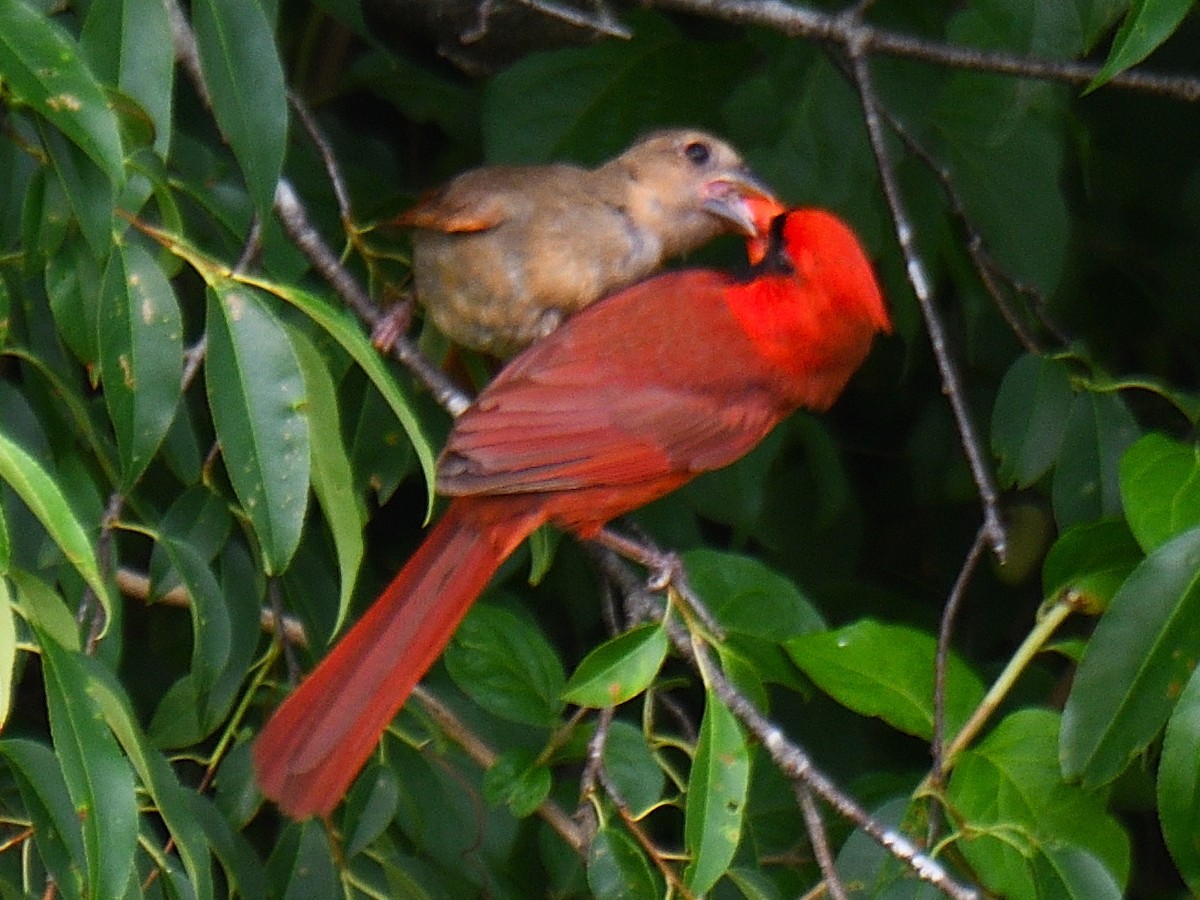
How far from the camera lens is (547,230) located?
3027 millimetres

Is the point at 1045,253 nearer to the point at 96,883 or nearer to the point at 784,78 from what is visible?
the point at 784,78

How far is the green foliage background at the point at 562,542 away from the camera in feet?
5.89

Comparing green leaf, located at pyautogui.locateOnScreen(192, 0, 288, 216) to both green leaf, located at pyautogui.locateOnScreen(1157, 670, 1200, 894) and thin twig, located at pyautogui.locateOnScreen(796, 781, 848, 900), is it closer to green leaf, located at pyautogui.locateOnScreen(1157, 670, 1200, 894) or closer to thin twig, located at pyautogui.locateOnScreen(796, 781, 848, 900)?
thin twig, located at pyautogui.locateOnScreen(796, 781, 848, 900)

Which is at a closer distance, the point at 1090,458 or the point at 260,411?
the point at 260,411

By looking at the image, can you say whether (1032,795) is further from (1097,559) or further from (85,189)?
(85,189)

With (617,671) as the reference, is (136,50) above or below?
above

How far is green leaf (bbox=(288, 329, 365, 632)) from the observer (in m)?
1.87

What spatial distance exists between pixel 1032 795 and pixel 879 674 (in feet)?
0.84

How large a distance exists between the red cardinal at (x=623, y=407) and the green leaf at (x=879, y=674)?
0.47 meters

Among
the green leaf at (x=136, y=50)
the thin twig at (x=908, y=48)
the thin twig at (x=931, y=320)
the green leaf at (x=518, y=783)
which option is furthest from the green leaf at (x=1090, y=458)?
the green leaf at (x=136, y=50)

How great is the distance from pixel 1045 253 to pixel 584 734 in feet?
4.27

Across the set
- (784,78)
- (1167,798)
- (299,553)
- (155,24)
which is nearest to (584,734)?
(299,553)

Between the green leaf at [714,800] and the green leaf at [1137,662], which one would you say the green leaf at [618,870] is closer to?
the green leaf at [714,800]

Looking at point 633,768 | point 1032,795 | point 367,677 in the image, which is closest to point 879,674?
point 1032,795
